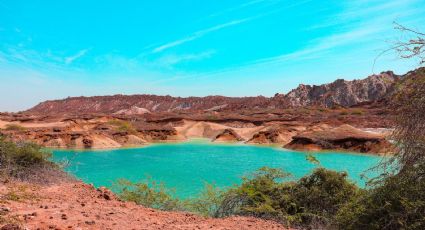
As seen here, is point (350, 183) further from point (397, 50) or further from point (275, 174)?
point (397, 50)

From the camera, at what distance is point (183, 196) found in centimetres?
1945

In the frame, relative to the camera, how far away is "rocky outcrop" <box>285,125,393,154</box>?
153 ft

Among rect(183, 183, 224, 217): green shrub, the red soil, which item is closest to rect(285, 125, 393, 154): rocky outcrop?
rect(183, 183, 224, 217): green shrub

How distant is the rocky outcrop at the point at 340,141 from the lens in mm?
46500

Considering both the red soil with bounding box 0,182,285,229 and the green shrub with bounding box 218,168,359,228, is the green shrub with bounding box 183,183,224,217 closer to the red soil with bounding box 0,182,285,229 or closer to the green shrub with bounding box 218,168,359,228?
the green shrub with bounding box 218,168,359,228

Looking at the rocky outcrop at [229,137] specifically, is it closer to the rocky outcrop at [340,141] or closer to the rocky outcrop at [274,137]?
the rocky outcrop at [274,137]

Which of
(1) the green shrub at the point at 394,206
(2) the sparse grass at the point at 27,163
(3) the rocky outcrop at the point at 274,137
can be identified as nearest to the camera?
(1) the green shrub at the point at 394,206

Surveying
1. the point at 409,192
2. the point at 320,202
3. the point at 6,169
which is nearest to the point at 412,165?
the point at 409,192

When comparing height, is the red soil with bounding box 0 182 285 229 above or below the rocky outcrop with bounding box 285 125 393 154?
above

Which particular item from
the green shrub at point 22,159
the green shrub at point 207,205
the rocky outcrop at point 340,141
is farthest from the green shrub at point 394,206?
the rocky outcrop at point 340,141

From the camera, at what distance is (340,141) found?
5016 centimetres

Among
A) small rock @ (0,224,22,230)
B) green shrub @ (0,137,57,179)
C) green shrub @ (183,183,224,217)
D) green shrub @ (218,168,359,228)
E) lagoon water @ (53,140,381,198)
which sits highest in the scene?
green shrub @ (0,137,57,179)

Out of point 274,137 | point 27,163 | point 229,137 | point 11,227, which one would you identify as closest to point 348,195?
point 11,227

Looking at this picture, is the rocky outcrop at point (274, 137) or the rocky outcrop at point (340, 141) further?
the rocky outcrop at point (274, 137)
